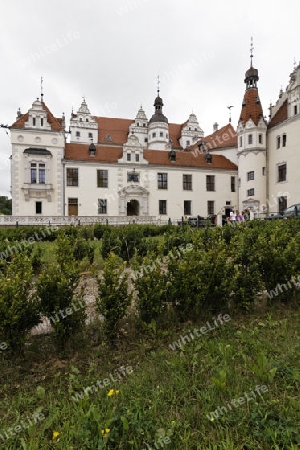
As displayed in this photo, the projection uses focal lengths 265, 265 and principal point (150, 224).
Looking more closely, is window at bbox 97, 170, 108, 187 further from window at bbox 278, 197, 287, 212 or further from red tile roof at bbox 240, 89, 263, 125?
window at bbox 278, 197, 287, 212

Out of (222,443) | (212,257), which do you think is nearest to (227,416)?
(222,443)

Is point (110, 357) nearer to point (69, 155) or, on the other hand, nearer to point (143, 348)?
point (143, 348)

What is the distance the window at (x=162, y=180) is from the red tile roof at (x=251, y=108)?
12247 millimetres

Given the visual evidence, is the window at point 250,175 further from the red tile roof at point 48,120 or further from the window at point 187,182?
the red tile roof at point 48,120

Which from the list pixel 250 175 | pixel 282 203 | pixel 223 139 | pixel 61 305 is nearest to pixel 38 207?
pixel 250 175

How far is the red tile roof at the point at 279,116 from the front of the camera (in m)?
31.8

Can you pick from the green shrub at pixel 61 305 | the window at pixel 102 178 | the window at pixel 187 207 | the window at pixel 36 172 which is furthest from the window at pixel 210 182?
the green shrub at pixel 61 305

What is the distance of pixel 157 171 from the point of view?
34.8 meters

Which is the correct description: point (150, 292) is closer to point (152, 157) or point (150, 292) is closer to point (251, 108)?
point (152, 157)

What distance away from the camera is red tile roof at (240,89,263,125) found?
33.8 m

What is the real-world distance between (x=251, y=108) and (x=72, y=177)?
80.0ft

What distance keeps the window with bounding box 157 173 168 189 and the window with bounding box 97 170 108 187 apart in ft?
22.3

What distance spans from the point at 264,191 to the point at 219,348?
33487 millimetres

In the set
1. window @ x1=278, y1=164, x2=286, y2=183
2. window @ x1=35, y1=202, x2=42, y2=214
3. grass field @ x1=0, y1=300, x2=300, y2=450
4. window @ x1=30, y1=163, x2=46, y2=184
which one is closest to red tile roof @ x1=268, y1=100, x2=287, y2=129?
window @ x1=278, y1=164, x2=286, y2=183
